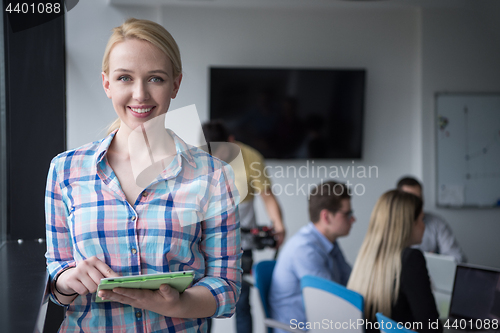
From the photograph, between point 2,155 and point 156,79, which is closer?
point 156,79

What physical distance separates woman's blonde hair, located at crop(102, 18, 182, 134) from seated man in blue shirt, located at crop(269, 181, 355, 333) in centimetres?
115

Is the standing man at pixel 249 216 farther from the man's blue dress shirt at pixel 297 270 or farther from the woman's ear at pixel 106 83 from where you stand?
the woman's ear at pixel 106 83

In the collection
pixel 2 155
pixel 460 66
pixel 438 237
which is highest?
pixel 460 66

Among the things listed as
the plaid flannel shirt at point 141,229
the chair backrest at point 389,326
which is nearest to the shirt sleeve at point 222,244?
the plaid flannel shirt at point 141,229

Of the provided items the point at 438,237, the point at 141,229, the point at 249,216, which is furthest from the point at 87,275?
the point at 438,237

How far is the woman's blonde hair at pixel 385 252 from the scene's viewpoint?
140cm

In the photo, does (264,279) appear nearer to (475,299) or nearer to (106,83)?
(475,299)

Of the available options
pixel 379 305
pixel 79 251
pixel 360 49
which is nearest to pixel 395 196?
pixel 379 305

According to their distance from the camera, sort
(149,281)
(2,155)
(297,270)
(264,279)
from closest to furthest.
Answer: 1. (149,281)
2. (2,155)
3. (297,270)
4. (264,279)

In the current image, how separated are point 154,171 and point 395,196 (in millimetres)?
1015

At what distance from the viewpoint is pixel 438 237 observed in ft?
8.04

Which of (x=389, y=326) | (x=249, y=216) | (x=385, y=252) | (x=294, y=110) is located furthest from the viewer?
(x=294, y=110)

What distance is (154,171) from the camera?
74cm

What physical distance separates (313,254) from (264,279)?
0.87ft
